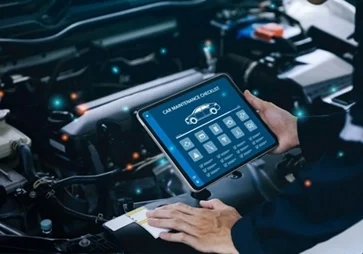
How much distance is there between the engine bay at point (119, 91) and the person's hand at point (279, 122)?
0.10 ft

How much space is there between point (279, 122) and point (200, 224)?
1.10 ft

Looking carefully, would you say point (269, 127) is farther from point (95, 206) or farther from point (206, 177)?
point (95, 206)

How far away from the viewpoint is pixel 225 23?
1.85 m

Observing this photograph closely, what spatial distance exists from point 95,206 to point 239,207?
285 millimetres

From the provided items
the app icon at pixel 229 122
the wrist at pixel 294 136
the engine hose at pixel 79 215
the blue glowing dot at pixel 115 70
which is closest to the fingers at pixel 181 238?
the engine hose at pixel 79 215

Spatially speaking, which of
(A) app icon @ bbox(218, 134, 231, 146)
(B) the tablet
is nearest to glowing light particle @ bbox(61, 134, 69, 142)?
(B) the tablet

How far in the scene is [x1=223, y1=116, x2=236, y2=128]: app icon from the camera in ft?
4.30

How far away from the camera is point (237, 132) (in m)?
1.32

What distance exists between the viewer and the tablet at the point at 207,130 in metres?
1.24

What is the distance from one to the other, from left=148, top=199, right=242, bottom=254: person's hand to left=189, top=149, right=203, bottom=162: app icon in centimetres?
9

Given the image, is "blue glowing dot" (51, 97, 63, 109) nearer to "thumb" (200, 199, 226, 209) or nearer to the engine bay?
the engine bay

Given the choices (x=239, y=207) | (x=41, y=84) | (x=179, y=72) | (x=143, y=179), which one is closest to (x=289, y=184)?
(x=239, y=207)

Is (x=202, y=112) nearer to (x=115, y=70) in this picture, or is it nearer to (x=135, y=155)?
(x=135, y=155)

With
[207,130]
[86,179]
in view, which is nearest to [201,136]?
[207,130]
